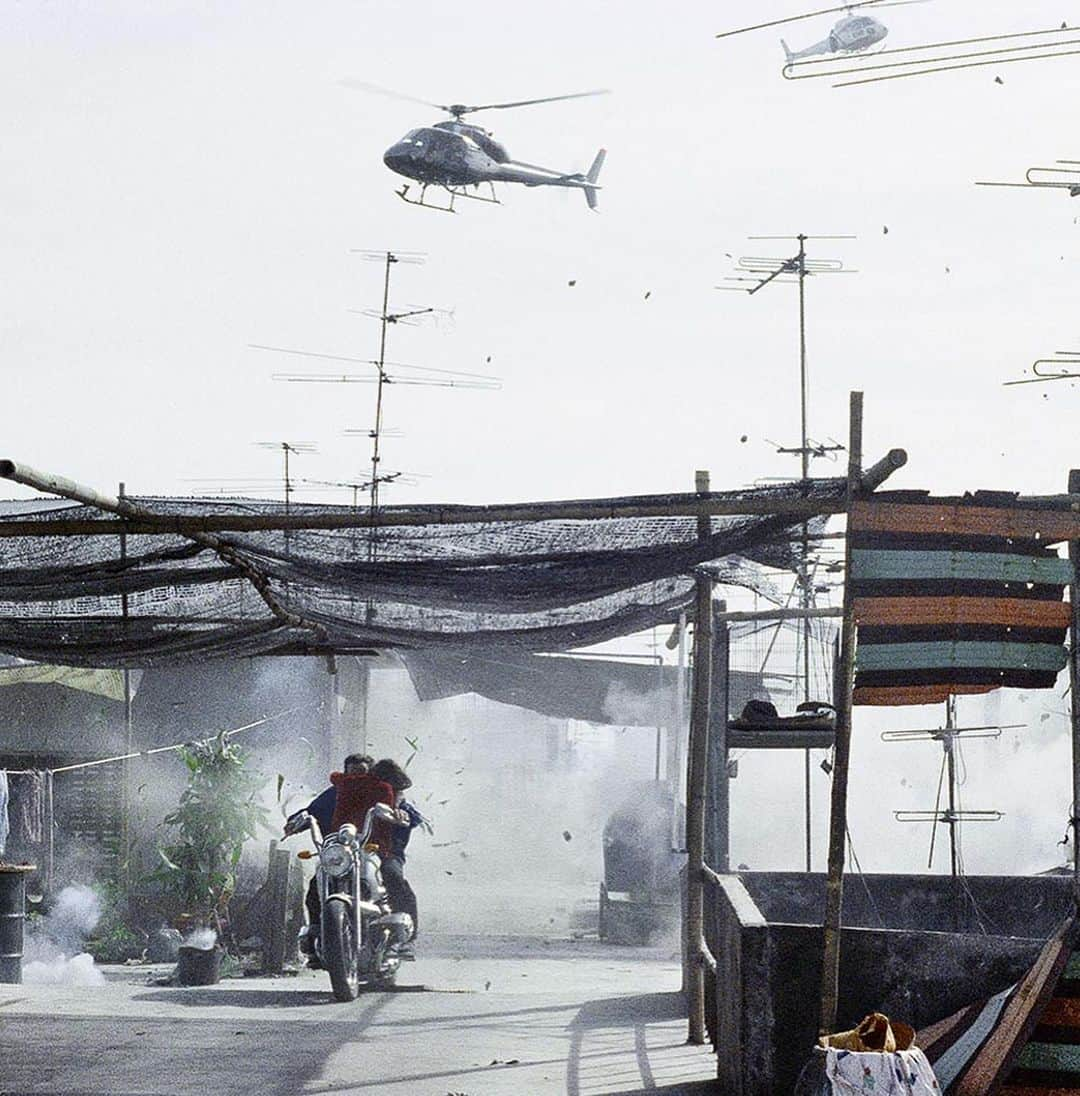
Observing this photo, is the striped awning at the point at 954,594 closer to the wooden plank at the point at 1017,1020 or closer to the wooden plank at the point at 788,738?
the wooden plank at the point at 1017,1020

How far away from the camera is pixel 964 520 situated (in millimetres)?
7230

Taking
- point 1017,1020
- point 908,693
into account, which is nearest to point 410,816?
point 908,693

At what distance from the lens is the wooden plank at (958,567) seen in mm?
7176

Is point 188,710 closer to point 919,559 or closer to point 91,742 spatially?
point 91,742

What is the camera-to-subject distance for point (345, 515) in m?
7.90

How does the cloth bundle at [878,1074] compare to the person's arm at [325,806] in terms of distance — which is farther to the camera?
the person's arm at [325,806]

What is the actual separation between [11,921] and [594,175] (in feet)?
84.6

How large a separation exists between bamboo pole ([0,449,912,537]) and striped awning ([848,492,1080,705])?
273 mm

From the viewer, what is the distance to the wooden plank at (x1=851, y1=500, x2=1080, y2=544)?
719 cm

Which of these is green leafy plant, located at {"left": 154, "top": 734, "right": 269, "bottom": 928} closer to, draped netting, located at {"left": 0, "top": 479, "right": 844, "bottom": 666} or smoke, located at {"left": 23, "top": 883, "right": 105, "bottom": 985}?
smoke, located at {"left": 23, "top": 883, "right": 105, "bottom": 985}

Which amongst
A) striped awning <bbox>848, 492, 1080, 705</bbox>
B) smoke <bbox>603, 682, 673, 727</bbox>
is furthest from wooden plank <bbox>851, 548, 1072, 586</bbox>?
smoke <bbox>603, 682, 673, 727</bbox>

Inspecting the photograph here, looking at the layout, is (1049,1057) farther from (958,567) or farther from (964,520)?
(964,520)

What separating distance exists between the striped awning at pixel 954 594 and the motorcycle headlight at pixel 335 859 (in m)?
5.72

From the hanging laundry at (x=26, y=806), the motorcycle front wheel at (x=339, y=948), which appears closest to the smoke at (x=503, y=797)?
the hanging laundry at (x=26, y=806)
